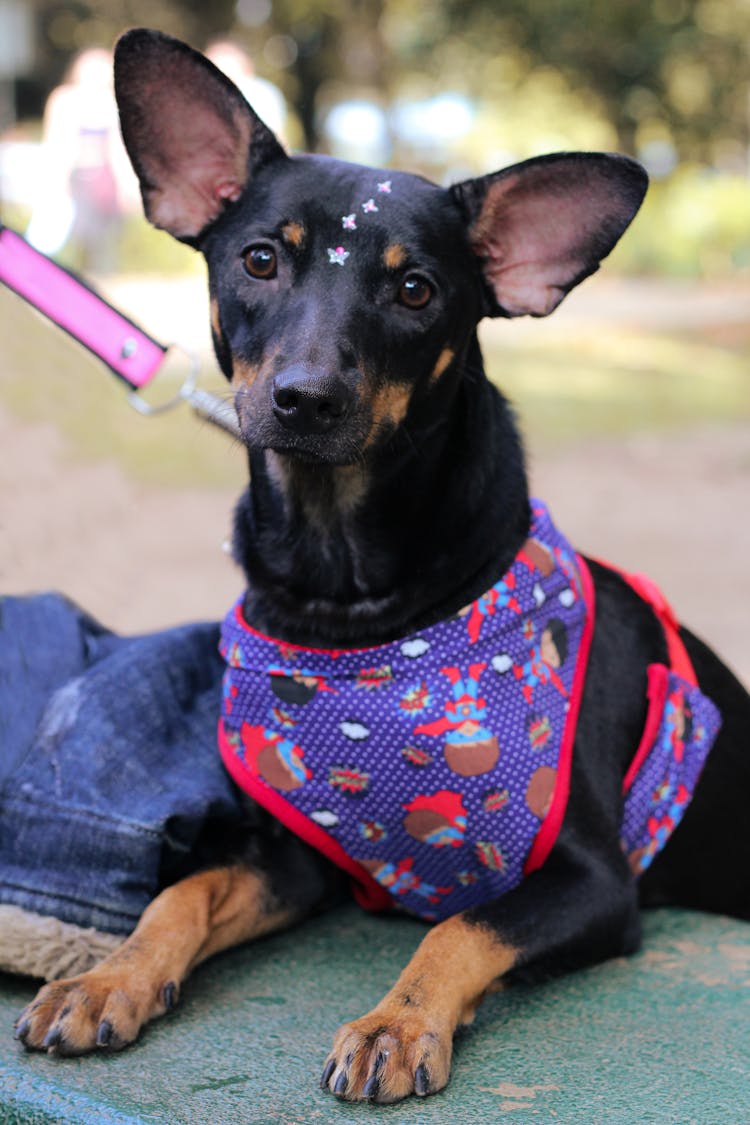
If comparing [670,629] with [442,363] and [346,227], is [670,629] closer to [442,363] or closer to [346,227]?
[442,363]

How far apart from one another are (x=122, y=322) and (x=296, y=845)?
1304 mm

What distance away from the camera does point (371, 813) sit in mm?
2789

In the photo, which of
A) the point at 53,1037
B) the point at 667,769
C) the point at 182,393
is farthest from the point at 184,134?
the point at 53,1037

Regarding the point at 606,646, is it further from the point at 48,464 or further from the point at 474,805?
the point at 48,464

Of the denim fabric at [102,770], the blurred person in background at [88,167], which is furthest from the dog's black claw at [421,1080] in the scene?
the blurred person in background at [88,167]

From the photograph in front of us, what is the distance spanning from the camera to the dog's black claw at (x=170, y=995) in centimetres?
253

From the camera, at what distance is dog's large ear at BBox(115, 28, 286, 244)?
293 centimetres

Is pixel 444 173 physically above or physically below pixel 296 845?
below

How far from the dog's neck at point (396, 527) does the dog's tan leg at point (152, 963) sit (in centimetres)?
54

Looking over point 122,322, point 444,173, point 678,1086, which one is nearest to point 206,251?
point 122,322

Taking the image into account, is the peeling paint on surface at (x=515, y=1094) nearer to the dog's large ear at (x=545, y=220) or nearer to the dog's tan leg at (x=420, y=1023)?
the dog's tan leg at (x=420, y=1023)

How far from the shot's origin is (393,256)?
9.08 feet

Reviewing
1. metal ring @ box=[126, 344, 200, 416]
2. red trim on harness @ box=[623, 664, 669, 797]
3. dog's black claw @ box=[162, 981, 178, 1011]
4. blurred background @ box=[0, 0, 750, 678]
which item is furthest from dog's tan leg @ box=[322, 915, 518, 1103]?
metal ring @ box=[126, 344, 200, 416]

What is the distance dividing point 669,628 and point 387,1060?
4.45 feet
